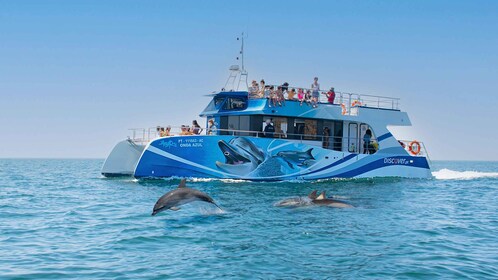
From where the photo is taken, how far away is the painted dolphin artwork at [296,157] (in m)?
26.0

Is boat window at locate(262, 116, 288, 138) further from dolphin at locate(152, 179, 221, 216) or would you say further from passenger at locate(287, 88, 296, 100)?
dolphin at locate(152, 179, 221, 216)

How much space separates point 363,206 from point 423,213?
1.68 m

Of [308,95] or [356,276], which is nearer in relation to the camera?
[356,276]

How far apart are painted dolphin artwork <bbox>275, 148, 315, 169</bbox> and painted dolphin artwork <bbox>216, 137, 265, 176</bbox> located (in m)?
1.16

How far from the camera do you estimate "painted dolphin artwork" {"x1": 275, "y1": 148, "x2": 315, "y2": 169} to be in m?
26.0

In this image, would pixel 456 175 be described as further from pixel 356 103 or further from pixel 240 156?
pixel 240 156

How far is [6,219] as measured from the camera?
13.8m

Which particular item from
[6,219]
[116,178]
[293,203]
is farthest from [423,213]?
[116,178]

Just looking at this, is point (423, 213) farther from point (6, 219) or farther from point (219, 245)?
point (6, 219)

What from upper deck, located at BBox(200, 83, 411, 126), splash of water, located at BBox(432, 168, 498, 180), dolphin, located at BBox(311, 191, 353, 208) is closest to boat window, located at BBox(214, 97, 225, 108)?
upper deck, located at BBox(200, 83, 411, 126)

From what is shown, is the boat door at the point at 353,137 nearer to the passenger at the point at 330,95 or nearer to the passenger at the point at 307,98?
the passenger at the point at 330,95

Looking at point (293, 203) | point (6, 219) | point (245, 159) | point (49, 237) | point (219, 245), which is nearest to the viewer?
point (219, 245)

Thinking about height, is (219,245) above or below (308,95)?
below

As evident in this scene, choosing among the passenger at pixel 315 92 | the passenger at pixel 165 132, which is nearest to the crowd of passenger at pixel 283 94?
the passenger at pixel 315 92
